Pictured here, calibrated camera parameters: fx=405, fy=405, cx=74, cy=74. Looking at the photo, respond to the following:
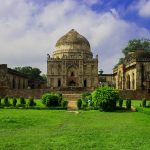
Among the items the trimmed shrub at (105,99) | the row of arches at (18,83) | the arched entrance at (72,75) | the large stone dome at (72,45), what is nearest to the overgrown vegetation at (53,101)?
the trimmed shrub at (105,99)

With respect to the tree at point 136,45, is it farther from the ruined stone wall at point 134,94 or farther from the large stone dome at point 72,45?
the ruined stone wall at point 134,94

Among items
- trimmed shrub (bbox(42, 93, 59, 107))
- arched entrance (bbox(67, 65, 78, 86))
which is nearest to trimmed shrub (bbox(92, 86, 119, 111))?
trimmed shrub (bbox(42, 93, 59, 107))

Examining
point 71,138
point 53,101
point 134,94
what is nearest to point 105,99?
point 53,101

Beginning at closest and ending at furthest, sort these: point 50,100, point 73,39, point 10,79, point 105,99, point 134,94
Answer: point 105,99, point 50,100, point 134,94, point 10,79, point 73,39

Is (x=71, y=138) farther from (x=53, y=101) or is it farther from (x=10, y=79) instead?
(x=10, y=79)

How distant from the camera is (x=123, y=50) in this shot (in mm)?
65000

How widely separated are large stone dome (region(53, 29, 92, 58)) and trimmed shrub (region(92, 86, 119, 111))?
3234 centimetres

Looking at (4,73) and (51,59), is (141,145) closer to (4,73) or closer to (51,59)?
(4,73)

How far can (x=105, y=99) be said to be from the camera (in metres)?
25.5

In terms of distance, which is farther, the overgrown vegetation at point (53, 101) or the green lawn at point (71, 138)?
the overgrown vegetation at point (53, 101)

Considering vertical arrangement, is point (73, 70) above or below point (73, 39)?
below

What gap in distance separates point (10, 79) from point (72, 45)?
11.5m

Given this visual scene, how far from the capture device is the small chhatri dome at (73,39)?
59.5 metres

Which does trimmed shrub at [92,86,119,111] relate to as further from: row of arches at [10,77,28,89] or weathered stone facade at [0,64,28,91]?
row of arches at [10,77,28,89]
